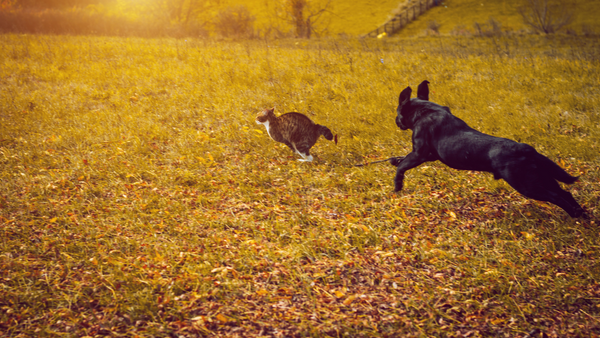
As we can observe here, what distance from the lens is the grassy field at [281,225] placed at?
13.4 ft

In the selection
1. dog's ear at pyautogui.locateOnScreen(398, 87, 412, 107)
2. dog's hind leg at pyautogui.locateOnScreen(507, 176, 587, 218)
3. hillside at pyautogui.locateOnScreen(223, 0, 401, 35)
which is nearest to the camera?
dog's hind leg at pyautogui.locateOnScreen(507, 176, 587, 218)

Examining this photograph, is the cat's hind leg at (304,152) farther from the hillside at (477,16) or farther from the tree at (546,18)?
the tree at (546,18)

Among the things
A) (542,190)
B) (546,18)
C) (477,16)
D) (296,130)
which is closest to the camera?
(542,190)

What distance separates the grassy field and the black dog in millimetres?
829

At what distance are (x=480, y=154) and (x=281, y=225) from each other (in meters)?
2.89

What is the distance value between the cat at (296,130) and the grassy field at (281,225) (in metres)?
0.39

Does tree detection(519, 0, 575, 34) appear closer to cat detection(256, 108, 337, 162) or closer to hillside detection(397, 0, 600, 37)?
hillside detection(397, 0, 600, 37)

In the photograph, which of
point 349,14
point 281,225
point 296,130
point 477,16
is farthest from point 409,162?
point 349,14

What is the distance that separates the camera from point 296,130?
734 centimetres

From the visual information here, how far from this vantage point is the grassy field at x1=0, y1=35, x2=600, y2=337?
4086 mm

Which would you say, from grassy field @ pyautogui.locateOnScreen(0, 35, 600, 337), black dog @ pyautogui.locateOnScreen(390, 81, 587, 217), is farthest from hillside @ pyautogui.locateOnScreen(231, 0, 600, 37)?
black dog @ pyautogui.locateOnScreen(390, 81, 587, 217)

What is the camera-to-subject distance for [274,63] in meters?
15.3

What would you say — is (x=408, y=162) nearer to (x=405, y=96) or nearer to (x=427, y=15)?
(x=405, y=96)

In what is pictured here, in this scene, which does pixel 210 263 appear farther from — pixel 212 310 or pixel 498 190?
pixel 498 190
